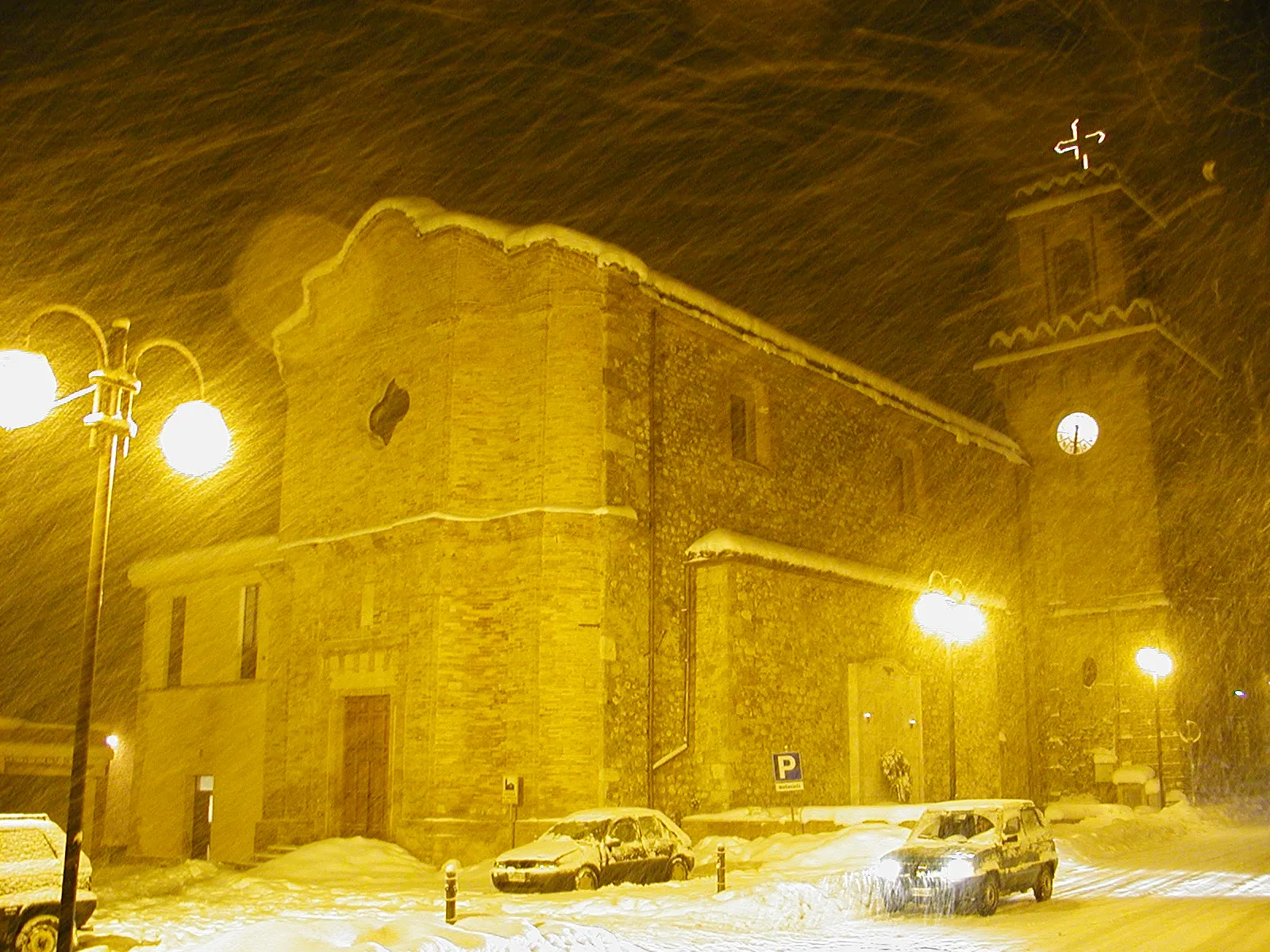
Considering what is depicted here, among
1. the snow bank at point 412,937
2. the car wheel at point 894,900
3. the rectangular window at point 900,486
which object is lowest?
the car wheel at point 894,900

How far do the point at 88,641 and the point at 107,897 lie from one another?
1102 centimetres

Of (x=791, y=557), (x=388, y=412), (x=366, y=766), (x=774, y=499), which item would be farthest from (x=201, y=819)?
(x=774, y=499)

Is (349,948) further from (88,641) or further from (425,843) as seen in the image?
(425,843)

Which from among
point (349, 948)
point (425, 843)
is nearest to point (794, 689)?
point (425, 843)

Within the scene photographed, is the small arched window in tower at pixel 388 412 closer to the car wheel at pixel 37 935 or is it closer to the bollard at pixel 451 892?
the bollard at pixel 451 892

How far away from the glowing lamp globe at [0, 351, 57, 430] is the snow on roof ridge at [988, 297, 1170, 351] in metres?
34.0

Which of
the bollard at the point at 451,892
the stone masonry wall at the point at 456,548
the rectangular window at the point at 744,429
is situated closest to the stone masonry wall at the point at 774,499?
the rectangular window at the point at 744,429

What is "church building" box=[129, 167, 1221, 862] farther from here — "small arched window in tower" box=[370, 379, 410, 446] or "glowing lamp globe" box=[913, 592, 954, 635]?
"glowing lamp globe" box=[913, 592, 954, 635]

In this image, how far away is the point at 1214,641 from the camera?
A: 37656mm

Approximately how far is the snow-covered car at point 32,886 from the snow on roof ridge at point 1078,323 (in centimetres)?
3253

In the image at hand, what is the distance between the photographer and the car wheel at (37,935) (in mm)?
12117

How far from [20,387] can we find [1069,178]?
1431 inches

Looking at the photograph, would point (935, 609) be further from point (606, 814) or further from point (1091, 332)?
point (1091, 332)

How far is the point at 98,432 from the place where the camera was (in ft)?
30.4
